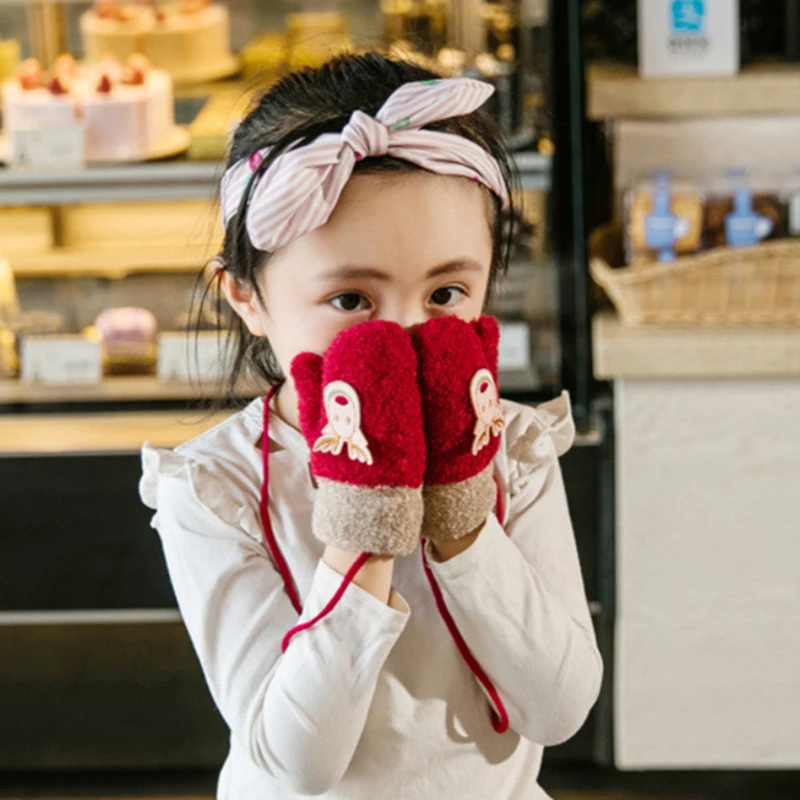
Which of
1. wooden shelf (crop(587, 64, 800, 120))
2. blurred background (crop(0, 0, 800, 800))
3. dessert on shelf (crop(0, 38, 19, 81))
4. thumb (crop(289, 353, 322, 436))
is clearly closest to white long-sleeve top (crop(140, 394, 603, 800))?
thumb (crop(289, 353, 322, 436))

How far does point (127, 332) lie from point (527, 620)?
1.49 metres

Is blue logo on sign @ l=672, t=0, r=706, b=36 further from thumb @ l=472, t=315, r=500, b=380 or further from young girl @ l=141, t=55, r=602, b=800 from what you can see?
thumb @ l=472, t=315, r=500, b=380

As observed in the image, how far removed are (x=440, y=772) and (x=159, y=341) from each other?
1411 millimetres

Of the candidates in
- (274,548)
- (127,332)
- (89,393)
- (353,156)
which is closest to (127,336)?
(127,332)

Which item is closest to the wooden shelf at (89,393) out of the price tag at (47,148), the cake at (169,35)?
the price tag at (47,148)

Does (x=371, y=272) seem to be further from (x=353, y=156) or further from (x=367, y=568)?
(x=367, y=568)

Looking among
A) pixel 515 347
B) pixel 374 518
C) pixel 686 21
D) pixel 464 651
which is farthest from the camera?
pixel 515 347

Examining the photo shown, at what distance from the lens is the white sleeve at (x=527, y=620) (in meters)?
0.98

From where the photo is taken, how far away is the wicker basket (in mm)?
Answer: 2088

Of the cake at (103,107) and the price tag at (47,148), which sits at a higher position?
the cake at (103,107)

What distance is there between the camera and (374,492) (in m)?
0.91

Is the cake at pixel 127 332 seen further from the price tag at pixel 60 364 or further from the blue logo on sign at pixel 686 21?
the blue logo on sign at pixel 686 21

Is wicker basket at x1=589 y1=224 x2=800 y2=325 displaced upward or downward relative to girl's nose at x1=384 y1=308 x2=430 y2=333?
downward

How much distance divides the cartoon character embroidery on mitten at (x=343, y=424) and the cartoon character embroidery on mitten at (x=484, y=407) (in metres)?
0.08
